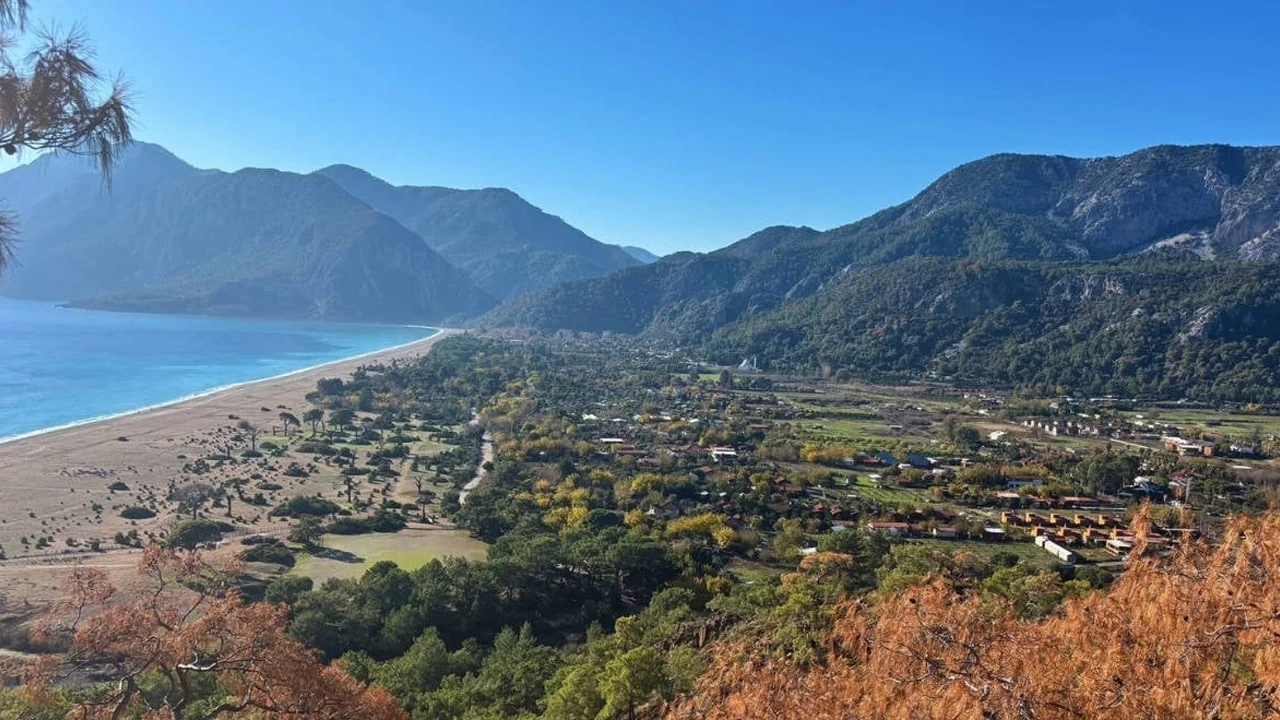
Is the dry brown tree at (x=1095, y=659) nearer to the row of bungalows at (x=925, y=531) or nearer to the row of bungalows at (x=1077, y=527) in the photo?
the row of bungalows at (x=925, y=531)

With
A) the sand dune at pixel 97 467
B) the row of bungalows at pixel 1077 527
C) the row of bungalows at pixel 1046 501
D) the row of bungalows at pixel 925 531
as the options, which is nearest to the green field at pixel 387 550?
the sand dune at pixel 97 467

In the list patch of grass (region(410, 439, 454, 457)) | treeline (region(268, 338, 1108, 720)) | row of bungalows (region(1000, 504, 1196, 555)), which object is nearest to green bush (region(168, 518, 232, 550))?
treeline (region(268, 338, 1108, 720))

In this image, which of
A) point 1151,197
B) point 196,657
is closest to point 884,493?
point 196,657

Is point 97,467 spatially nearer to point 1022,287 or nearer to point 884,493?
point 884,493

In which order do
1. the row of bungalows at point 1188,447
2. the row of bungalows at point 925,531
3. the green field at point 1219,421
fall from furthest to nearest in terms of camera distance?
the green field at point 1219,421 → the row of bungalows at point 1188,447 → the row of bungalows at point 925,531

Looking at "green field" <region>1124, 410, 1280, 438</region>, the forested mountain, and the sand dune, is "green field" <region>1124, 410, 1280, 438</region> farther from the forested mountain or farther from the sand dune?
the sand dune
